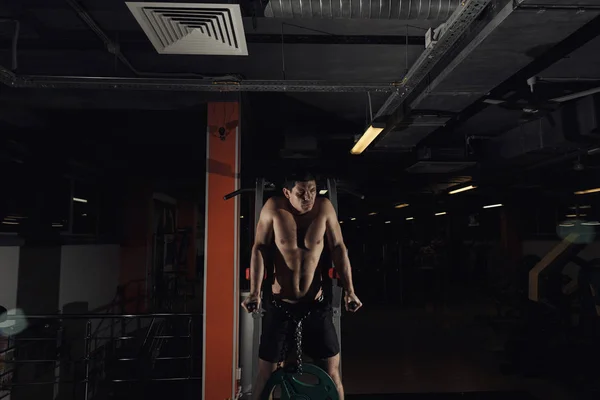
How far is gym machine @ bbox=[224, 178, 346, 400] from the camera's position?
9.69 ft

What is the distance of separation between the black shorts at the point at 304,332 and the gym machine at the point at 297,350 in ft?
0.22

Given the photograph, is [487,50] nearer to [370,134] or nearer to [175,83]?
[370,134]

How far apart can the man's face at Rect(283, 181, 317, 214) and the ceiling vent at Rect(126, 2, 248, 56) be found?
4.10ft

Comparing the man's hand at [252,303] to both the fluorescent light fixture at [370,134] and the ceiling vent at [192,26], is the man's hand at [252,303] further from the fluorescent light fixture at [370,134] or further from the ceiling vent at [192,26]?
the fluorescent light fixture at [370,134]

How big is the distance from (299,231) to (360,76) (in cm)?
183

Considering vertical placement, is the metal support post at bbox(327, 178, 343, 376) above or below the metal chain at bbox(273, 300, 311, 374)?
above

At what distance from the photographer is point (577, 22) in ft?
7.25

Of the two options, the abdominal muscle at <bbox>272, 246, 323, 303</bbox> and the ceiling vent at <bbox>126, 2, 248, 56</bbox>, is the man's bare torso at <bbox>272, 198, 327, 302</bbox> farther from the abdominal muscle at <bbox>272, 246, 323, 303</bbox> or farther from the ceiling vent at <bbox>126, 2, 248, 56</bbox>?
the ceiling vent at <bbox>126, 2, 248, 56</bbox>

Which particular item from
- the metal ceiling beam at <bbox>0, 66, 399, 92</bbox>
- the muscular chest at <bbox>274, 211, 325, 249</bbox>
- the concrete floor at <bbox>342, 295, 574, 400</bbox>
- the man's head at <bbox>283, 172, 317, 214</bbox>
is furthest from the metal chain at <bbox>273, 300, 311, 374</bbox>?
the metal ceiling beam at <bbox>0, 66, 399, 92</bbox>

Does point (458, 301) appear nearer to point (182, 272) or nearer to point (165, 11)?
point (182, 272)

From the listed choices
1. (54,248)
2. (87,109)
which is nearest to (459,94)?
(87,109)

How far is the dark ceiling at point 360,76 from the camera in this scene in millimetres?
2623

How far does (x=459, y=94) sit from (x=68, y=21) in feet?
10.9

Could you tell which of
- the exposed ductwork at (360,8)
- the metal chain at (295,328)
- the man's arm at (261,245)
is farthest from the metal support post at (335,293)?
the exposed ductwork at (360,8)
